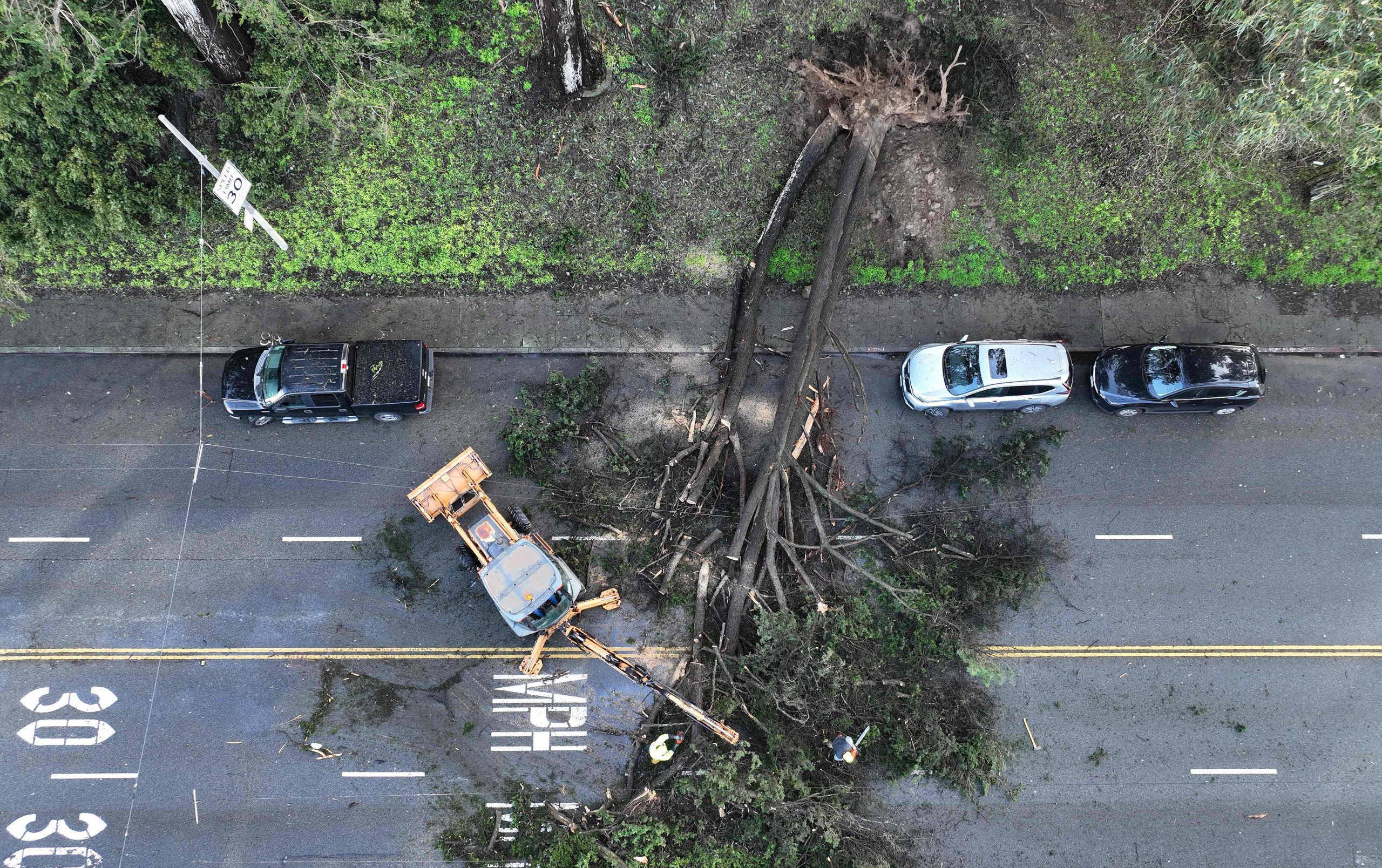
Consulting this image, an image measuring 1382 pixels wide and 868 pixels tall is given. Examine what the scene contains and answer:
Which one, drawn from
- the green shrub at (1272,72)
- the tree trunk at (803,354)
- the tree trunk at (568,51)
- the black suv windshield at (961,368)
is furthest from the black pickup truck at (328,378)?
the green shrub at (1272,72)

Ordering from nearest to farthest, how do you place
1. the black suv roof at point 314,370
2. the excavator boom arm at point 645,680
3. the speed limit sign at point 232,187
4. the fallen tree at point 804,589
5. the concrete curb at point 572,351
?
1. the speed limit sign at point 232,187
2. the excavator boom arm at point 645,680
3. the fallen tree at point 804,589
4. the black suv roof at point 314,370
5. the concrete curb at point 572,351

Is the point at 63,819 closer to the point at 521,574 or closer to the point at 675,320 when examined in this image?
the point at 521,574

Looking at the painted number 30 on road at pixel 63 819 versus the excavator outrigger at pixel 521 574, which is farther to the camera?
the painted number 30 on road at pixel 63 819

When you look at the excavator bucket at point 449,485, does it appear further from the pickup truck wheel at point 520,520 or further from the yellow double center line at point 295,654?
→ the yellow double center line at point 295,654

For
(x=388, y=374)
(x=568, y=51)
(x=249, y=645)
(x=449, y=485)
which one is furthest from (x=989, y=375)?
(x=249, y=645)

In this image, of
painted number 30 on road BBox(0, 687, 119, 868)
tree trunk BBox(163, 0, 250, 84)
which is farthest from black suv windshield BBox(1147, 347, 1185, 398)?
painted number 30 on road BBox(0, 687, 119, 868)

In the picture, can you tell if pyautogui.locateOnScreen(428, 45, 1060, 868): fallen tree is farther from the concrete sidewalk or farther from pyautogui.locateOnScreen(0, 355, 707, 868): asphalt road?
the concrete sidewalk

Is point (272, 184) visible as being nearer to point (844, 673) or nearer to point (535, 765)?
point (535, 765)

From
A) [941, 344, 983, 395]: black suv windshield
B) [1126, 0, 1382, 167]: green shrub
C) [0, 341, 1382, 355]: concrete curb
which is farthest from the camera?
[0, 341, 1382, 355]: concrete curb
